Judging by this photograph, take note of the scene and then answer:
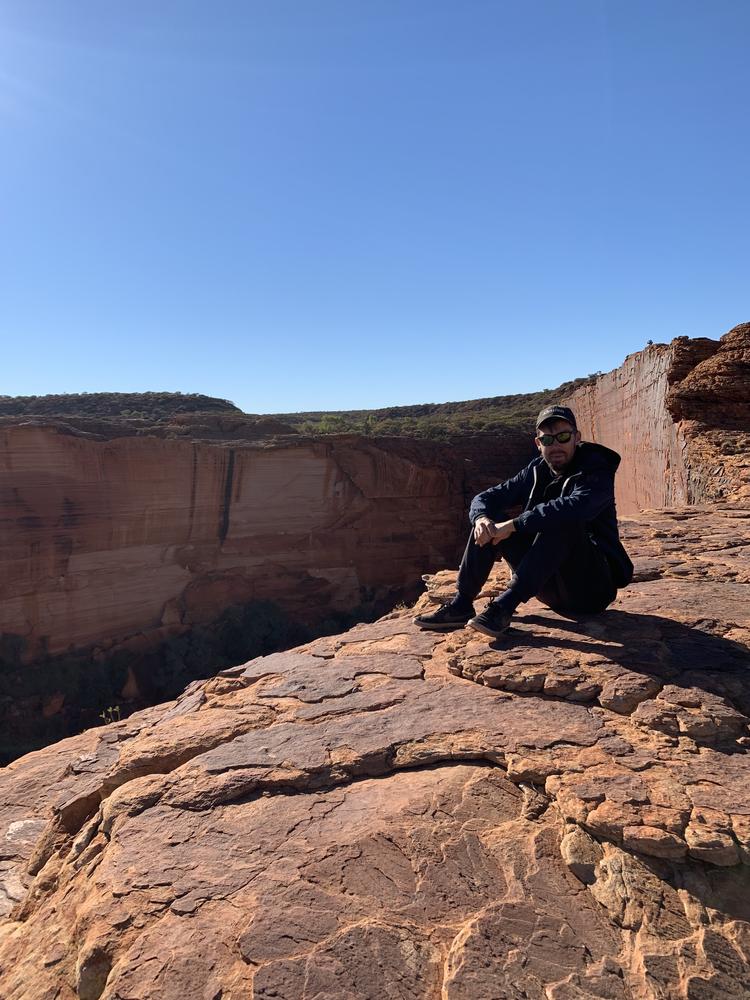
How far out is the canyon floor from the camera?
141 centimetres

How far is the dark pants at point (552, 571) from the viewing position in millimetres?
2760

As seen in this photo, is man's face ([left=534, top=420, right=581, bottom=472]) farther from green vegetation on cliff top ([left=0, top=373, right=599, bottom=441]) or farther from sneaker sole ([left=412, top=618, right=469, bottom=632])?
green vegetation on cliff top ([left=0, top=373, right=599, bottom=441])

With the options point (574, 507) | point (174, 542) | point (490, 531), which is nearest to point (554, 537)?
point (574, 507)

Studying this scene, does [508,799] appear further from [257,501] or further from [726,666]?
[257,501]

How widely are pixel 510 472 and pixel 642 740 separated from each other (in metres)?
15.3

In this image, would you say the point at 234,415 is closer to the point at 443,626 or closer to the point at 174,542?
the point at 174,542

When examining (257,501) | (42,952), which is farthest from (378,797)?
(257,501)

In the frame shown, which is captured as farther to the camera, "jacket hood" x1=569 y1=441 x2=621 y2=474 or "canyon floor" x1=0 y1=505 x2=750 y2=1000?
"jacket hood" x1=569 y1=441 x2=621 y2=474

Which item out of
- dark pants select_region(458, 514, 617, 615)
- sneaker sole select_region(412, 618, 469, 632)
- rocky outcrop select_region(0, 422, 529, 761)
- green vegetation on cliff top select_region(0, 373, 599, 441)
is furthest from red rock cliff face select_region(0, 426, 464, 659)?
dark pants select_region(458, 514, 617, 615)

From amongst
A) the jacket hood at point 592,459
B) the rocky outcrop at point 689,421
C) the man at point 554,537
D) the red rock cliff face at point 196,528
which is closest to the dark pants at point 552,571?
the man at point 554,537

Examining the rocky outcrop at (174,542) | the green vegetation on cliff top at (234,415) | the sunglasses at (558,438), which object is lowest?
the rocky outcrop at (174,542)

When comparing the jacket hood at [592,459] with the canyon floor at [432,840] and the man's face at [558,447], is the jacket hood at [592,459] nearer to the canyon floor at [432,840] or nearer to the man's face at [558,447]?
the man's face at [558,447]

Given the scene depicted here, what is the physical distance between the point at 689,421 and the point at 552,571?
522 cm

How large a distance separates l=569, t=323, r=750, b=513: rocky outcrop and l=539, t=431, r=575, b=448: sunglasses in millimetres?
4166
